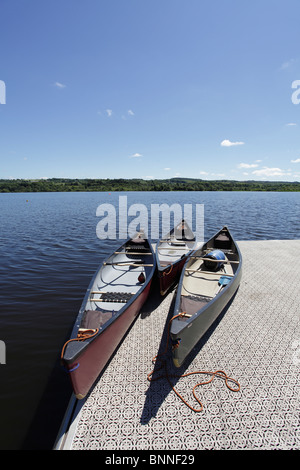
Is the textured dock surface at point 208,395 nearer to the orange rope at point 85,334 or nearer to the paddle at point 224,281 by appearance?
the paddle at point 224,281

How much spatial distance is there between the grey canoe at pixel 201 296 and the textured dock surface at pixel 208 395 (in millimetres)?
656

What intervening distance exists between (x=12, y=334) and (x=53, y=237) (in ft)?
41.3

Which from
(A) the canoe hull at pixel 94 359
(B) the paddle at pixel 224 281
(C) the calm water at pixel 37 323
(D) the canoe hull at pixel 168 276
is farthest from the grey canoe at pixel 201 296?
(C) the calm water at pixel 37 323

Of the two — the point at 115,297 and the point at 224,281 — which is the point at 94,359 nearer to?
the point at 115,297

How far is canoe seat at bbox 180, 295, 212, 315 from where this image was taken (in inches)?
237

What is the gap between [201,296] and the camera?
276 inches

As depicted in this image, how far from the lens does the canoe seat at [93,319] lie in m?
5.24

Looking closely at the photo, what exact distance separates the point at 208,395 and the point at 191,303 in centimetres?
231

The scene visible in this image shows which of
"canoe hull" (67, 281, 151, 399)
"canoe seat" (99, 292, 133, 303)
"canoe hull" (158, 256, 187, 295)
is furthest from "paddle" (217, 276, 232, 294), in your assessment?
"canoe hull" (67, 281, 151, 399)

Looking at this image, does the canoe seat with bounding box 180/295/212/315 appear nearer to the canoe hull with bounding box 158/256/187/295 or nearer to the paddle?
the canoe hull with bounding box 158/256/187/295

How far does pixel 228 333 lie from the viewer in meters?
6.07

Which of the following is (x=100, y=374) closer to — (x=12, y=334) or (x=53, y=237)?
(x=12, y=334)

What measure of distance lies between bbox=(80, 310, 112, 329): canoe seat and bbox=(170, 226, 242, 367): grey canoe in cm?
175
